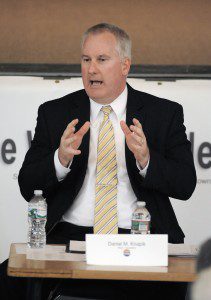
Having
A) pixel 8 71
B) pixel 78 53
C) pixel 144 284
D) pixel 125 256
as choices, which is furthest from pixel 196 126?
pixel 125 256

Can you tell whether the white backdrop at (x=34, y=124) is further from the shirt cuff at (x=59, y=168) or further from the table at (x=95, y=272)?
the table at (x=95, y=272)

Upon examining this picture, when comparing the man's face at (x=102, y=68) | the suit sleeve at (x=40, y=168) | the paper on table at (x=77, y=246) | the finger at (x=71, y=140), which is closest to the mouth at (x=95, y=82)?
the man's face at (x=102, y=68)

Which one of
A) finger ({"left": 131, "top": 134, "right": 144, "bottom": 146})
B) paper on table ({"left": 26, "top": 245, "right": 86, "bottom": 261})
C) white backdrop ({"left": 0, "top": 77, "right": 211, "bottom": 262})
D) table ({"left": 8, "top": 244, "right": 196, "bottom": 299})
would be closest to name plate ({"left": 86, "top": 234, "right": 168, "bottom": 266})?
table ({"left": 8, "top": 244, "right": 196, "bottom": 299})

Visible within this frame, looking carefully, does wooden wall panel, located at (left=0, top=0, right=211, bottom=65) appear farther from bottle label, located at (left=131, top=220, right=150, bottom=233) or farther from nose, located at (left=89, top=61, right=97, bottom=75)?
bottle label, located at (left=131, top=220, right=150, bottom=233)

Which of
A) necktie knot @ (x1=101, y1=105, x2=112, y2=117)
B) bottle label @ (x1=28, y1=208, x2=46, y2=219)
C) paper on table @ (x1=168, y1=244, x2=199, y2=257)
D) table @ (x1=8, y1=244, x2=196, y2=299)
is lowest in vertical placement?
table @ (x1=8, y1=244, x2=196, y2=299)

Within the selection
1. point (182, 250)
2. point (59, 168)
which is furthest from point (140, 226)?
point (59, 168)

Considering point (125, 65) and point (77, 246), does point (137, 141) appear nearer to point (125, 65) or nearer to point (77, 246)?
point (77, 246)

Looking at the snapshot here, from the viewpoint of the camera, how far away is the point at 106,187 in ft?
11.4

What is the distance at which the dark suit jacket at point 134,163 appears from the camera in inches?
134

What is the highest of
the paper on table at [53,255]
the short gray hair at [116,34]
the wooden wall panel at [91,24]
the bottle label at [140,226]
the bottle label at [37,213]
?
the wooden wall panel at [91,24]

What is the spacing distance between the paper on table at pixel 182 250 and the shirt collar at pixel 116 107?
0.75 meters

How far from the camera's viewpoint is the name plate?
8.75 ft

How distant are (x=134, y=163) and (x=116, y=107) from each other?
0.33 metres

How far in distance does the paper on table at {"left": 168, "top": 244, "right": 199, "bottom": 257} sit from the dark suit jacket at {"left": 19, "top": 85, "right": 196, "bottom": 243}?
242 millimetres
